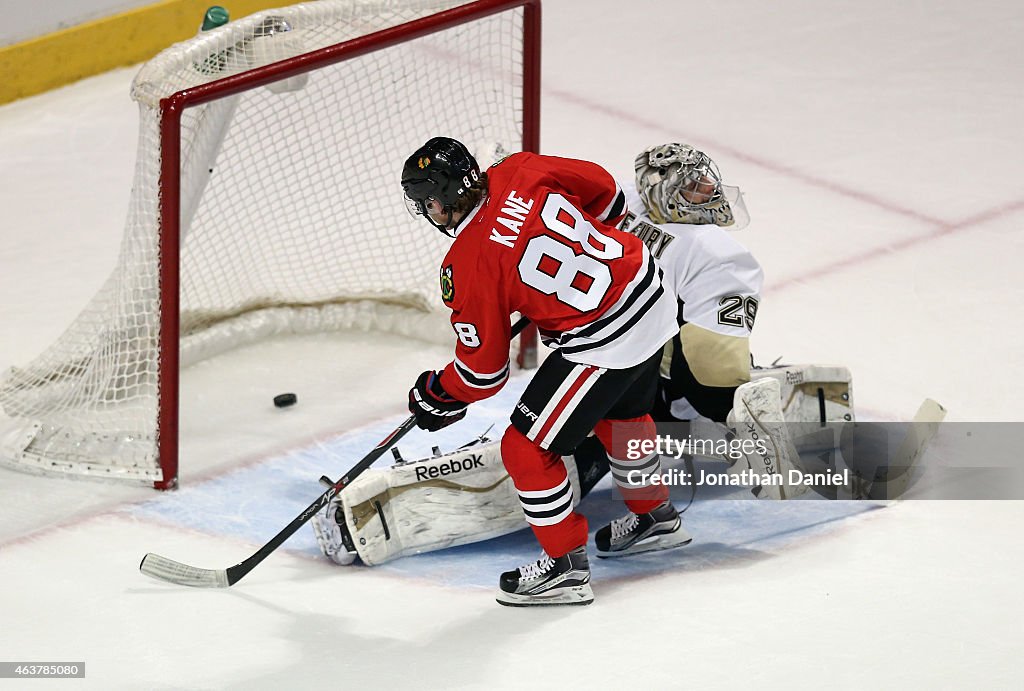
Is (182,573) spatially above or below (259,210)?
below

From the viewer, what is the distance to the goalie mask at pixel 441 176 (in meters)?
2.99

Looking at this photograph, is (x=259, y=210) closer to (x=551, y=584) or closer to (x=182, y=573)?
(x=182, y=573)

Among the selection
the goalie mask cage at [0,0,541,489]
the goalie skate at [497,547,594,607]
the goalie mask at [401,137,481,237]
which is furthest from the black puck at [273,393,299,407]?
the goalie mask at [401,137,481,237]

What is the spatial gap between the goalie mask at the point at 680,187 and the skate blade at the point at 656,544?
2.24 feet

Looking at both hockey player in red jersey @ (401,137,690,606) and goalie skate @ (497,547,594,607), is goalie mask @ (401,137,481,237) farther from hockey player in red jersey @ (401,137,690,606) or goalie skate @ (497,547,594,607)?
goalie skate @ (497,547,594,607)

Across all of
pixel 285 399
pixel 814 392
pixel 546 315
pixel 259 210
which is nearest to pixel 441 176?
pixel 546 315

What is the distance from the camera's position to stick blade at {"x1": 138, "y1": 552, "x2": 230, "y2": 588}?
130 inches

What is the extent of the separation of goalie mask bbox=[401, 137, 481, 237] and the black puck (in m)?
1.27

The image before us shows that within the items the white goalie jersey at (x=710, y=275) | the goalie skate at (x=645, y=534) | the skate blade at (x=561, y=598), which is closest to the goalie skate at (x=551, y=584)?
the skate blade at (x=561, y=598)

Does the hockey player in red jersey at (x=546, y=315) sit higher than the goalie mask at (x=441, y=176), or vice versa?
the goalie mask at (x=441, y=176)

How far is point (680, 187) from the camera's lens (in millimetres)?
3582

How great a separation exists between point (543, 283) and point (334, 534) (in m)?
0.75

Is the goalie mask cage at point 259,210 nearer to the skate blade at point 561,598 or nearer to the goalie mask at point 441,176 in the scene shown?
the goalie mask at point 441,176

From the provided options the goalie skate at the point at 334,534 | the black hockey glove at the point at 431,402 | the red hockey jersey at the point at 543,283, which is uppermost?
the red hockey jersey at the point at 543,283
